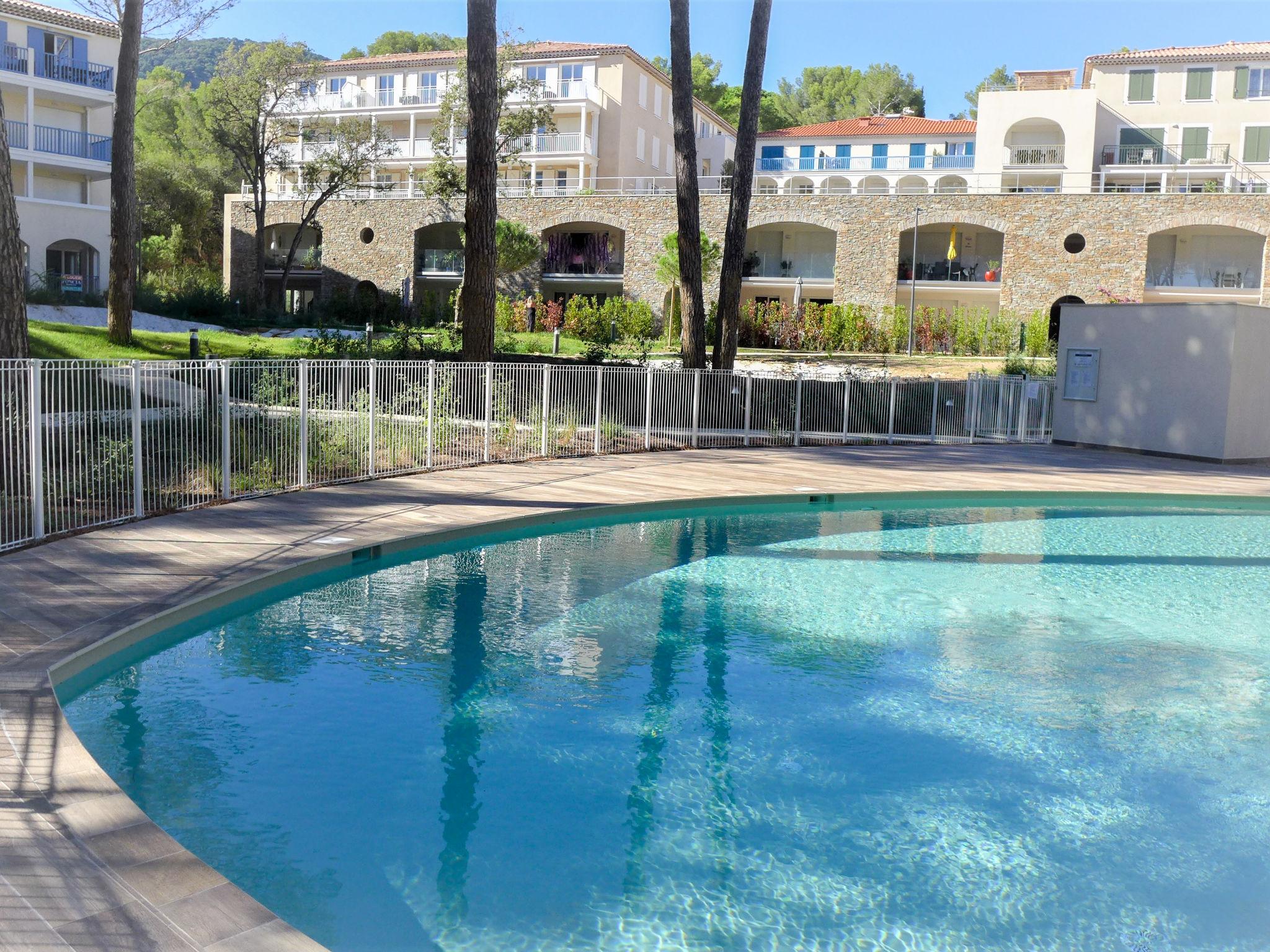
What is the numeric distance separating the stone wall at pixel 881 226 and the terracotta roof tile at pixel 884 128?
15.8 meters

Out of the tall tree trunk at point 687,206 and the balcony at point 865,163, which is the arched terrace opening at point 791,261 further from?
the tall tree trunk at point 687,206

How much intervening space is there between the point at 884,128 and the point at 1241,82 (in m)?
16.7

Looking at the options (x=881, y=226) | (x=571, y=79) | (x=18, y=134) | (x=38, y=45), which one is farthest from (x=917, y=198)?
(x=38, y=45)

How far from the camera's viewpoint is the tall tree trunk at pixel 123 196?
20.6 m

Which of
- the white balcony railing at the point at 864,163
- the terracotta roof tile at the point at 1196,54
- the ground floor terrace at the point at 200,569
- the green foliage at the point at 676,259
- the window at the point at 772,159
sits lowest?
the ground floor terrace at the point at 200,569

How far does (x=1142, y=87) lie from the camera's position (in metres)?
47.3

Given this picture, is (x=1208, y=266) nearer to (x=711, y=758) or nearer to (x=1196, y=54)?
(x=1196, y=54)

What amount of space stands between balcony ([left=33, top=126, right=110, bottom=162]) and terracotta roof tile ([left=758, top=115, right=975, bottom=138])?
3310cm

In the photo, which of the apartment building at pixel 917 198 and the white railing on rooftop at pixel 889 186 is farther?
the white railing on rooftop at pixel 889 186

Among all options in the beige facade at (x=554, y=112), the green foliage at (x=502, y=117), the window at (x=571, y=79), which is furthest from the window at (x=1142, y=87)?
the green foliage at (x=502, y=117)

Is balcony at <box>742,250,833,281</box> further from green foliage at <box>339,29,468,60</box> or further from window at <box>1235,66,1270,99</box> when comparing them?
green foliage at <box>339,29,468,60</box>

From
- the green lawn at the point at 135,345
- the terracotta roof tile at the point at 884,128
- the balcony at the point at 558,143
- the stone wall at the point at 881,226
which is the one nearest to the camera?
the green lawn at the point at 135,345

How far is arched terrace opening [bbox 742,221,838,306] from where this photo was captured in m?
43.4

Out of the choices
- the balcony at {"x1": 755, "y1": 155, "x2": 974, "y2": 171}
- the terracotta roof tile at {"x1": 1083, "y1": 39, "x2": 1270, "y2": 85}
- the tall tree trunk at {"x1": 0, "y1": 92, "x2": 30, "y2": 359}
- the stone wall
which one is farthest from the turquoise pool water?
the balcony at {"x1": 755, "y1": 155, "x2": 974, "y2": 171}
